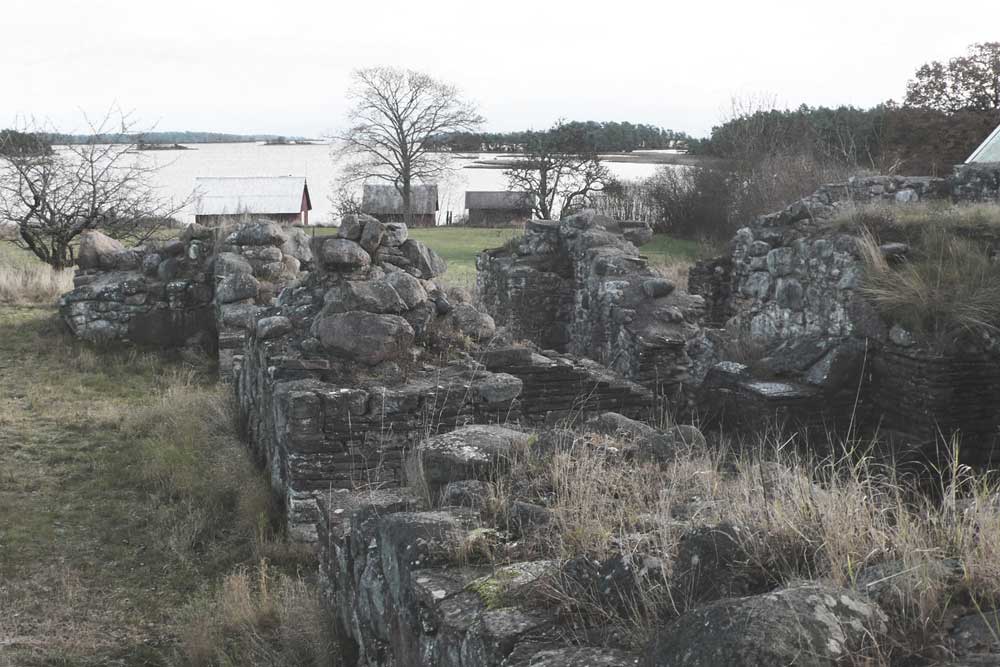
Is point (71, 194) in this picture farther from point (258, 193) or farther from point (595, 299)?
point (258, 193)

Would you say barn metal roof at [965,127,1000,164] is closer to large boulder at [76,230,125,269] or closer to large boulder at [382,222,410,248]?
large boulder at [382,222,410,248]

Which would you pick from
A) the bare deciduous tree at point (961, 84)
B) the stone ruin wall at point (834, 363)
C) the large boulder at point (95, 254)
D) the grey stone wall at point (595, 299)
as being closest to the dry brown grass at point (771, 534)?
the stone ruin wall at point (834, 363)

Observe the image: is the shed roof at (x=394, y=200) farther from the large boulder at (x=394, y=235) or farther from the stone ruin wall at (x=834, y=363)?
the stone ruin wall at (x=834, y=363)

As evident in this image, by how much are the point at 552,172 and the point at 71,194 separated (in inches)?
1288

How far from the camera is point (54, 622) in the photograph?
539 cm

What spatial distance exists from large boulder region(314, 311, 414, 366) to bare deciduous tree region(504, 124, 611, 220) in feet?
131

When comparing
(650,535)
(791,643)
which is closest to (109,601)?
(650,535)

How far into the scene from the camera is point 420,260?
848cm

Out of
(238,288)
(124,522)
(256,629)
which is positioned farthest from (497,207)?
(256,629)

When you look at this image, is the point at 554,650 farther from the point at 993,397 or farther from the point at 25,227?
the point at 25,227

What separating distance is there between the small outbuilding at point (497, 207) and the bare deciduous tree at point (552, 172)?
35.9 inches

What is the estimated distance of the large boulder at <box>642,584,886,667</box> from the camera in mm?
2066

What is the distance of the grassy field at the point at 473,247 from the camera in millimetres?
25602

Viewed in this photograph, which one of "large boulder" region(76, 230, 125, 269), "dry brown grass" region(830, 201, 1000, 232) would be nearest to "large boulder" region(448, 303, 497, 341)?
"dry brown grass" region(830, 201, 1000, 232)
